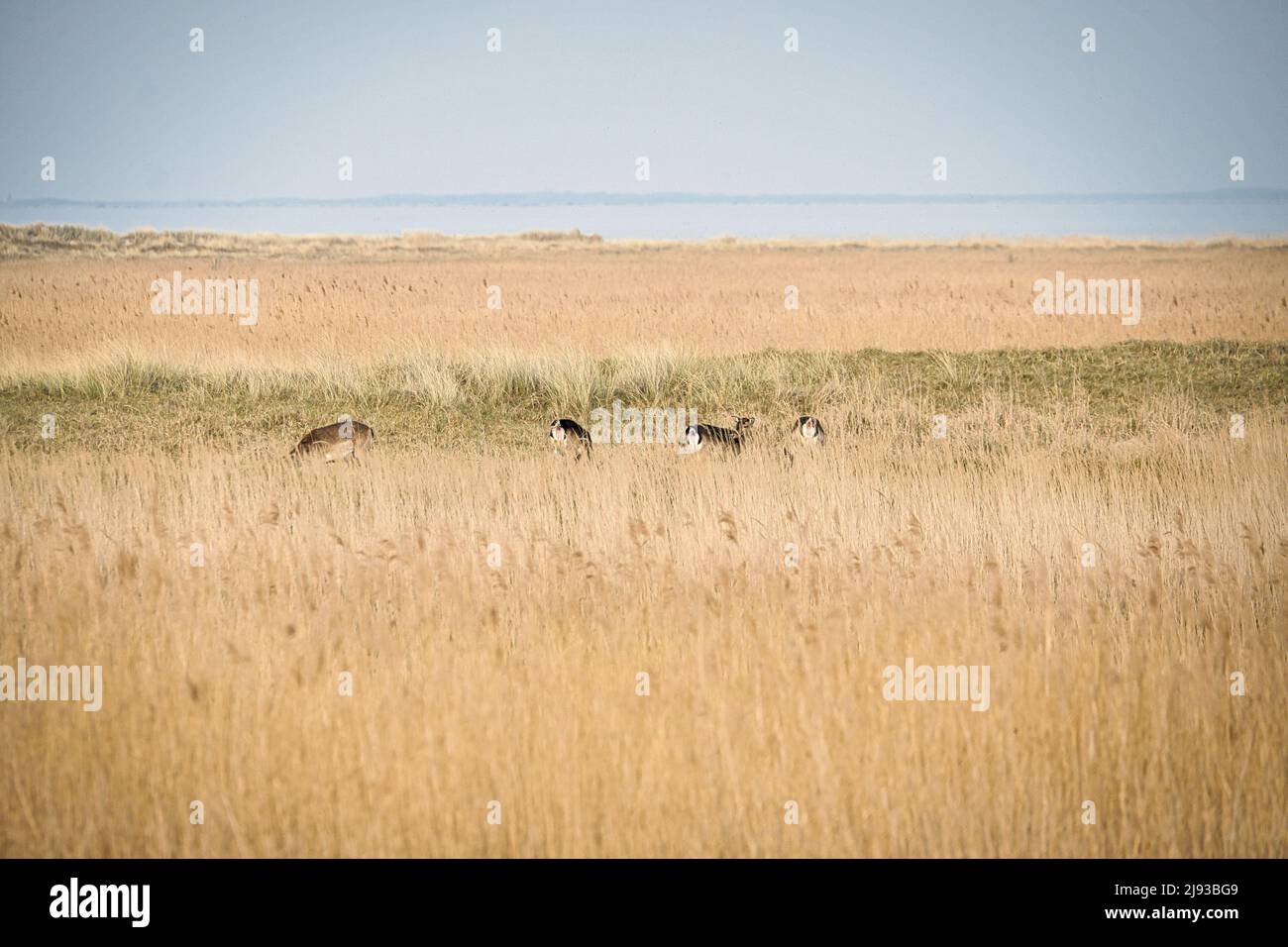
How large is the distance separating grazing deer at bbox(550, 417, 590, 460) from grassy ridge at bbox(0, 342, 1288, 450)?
1.73 metres

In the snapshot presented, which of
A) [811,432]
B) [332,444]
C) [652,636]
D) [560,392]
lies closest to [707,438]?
[811,432]

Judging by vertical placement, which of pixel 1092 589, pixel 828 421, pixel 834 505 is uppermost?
pixel 828 421

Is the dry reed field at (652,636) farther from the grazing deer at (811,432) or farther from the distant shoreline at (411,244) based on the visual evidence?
the distant shoreline at (411,244)

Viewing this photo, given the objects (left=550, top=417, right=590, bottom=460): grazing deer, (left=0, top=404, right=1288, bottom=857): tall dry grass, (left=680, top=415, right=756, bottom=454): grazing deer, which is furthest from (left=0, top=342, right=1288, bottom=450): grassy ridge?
(left=0, top=404, right=1288, bottom=857): tall dry grass

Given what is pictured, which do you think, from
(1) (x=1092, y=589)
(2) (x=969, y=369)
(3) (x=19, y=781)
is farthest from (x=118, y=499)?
(2) (x=969, y=369)

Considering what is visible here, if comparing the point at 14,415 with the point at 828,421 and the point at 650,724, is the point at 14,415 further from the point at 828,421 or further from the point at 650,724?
the point at 650,724

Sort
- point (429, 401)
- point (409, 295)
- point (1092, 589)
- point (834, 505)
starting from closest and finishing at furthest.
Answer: point (1092, 589), point (834, 505), point (429, 401), point (409, 295)

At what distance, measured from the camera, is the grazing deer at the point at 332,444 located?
10.8 meters

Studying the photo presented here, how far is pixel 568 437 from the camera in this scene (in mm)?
11547

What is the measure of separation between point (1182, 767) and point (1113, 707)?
1.30 ft

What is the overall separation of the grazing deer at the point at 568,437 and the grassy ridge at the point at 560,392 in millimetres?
1726

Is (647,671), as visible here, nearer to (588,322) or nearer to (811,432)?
(811,432)

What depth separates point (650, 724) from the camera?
481 cm

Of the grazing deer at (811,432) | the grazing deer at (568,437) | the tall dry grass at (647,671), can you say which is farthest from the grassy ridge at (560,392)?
the tall dry grass at (647,671)
